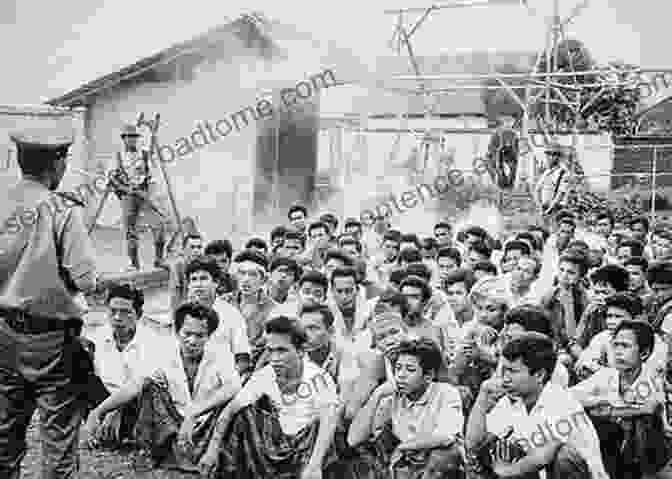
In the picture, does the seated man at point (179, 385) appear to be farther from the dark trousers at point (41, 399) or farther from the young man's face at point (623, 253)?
the young man's face at point (623, 253)

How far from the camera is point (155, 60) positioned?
39.2 feet

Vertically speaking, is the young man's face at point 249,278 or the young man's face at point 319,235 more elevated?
the young man's face at point 319,235

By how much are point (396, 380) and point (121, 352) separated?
5.68 ft

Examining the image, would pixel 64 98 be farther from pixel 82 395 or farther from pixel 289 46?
pixel 82 395

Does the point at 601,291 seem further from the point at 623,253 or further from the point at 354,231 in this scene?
the point at 354,231

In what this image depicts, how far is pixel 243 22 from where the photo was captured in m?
12.2

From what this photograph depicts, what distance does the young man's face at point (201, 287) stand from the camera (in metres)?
4.74

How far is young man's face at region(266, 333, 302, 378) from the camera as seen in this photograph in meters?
3.77

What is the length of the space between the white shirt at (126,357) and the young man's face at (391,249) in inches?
116

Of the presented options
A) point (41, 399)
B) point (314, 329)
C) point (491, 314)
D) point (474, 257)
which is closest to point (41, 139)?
point (41, 399)

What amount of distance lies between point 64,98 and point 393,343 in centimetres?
965

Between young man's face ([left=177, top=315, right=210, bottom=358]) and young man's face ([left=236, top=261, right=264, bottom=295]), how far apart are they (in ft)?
3.53

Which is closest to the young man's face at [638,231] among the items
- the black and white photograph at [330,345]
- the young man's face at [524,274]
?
the black and white photograph at [330,345]

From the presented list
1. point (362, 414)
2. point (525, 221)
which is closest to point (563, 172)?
point (525, 221)
